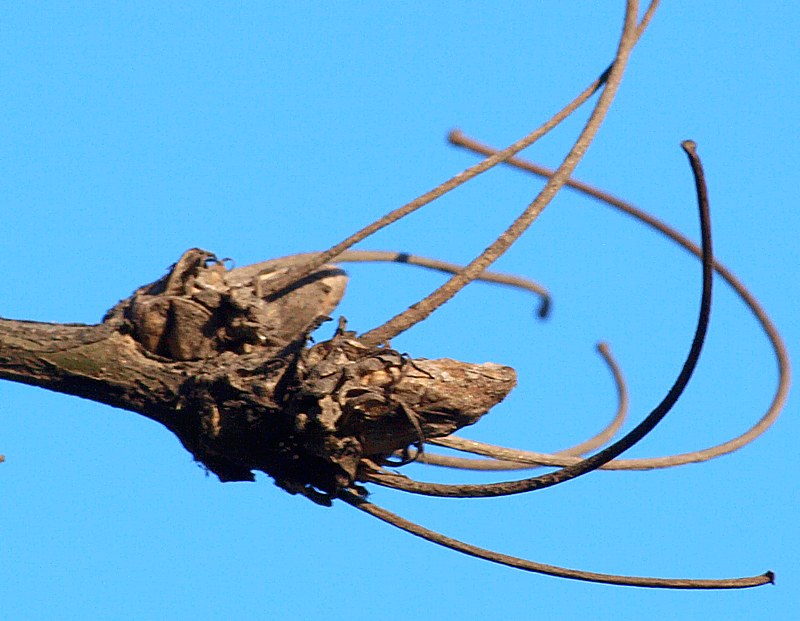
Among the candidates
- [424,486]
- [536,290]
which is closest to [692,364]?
[424,486]

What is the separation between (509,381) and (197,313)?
2.61 feet

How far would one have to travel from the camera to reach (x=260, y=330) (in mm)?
2967

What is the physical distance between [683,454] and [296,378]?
1419mm

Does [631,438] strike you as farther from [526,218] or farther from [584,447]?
[584,447]

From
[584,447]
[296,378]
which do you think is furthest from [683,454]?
[296,378]

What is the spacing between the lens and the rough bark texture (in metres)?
2.71

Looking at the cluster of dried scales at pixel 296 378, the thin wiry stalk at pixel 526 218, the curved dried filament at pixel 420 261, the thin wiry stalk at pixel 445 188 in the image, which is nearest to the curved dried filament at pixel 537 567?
the cluster of dried scales at pixel 296 378

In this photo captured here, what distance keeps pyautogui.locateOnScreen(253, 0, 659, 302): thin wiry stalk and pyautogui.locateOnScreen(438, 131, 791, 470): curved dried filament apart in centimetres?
60

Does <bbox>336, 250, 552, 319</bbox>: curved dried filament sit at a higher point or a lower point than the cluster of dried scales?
higher

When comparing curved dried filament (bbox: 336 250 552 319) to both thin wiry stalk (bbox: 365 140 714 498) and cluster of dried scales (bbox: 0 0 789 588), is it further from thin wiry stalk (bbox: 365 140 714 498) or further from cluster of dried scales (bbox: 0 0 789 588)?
thin wiry stalk (bbox: 365 140 714 498)

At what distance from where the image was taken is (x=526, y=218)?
10.2 feet

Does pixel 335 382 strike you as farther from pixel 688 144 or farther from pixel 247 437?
pixel 688 144

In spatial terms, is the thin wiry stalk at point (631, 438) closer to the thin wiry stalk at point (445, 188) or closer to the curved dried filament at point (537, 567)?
the curved dried filament at point (537, 567)

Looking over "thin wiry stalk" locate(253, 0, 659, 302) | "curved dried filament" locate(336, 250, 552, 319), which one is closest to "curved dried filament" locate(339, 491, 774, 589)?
"thin wiry stalk" locate(253, 0, 659, 302)
